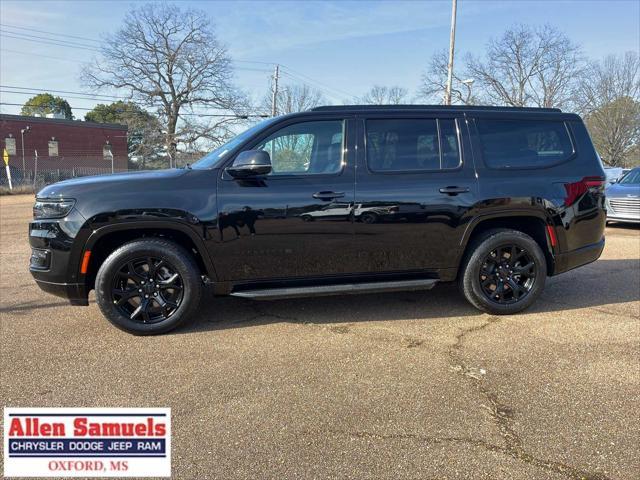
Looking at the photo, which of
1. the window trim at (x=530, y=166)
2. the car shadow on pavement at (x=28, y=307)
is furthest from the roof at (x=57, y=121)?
the window trim at (x=530, y=166)

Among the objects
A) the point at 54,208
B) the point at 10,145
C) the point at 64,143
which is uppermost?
the point at 64,143

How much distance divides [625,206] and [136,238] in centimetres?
1129

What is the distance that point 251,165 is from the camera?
3.86m

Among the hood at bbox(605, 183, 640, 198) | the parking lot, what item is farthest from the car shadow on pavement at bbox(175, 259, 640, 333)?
the hood at bbox(605, 183, 640, 198)

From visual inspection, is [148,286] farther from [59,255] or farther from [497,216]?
[497,216]

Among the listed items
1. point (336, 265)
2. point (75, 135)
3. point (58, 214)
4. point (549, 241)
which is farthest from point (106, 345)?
point (75, 135)

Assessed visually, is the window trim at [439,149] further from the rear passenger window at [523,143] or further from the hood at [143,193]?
the hood at [143,193]

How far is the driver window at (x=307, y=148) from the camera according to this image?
4.17 meters

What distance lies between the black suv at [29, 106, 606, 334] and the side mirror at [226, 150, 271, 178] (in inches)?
0.5

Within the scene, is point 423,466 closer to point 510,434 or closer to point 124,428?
point 510,434

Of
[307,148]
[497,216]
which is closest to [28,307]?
[307,148]

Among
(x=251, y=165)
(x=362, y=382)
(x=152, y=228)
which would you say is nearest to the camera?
(x=362, y=382)

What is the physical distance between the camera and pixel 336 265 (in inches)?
167

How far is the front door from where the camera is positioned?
4.02 m
